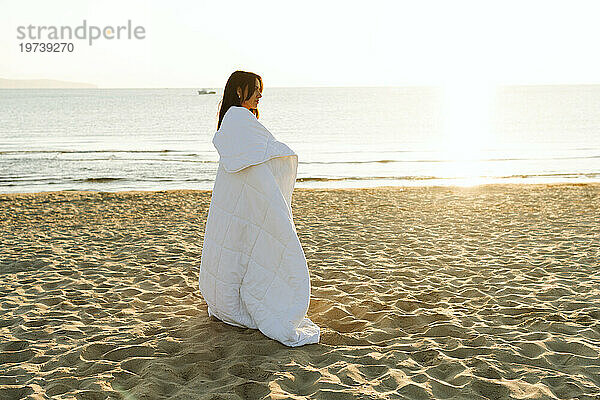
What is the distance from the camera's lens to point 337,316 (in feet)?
16.1

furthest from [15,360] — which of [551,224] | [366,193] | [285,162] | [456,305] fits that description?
[366,193]

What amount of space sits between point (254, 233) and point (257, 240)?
55 millimetres

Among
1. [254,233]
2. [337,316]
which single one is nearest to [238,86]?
[254,233]

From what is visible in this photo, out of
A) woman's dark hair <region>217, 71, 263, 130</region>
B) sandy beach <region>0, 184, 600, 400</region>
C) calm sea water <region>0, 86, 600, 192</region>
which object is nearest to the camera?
sandy beach <region>0, 184, 600, 400</region>

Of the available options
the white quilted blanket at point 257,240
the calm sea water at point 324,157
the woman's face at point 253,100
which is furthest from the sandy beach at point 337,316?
the calm sea water at point 324,157

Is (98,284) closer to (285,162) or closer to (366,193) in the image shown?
(285,162)

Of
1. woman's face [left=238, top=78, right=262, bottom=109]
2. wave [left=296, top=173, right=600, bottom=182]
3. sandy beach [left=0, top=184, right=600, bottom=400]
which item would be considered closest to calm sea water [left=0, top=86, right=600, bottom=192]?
wave [left=296, top=173, right=600, bottom=182]

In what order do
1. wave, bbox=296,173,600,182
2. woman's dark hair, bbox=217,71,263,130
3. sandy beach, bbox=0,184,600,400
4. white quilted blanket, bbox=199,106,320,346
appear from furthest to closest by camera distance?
wave, bbox=296,173,600,182 < woman's dark hair, bbox=217,71,263,130 < white quilted blanket, bbox=199,106,320,346 < sandy beach, bbox=0,184,600,400

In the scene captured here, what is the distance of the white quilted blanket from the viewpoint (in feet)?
13.7

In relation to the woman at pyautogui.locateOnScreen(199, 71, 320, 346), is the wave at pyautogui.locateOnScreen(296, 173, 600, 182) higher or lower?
lower

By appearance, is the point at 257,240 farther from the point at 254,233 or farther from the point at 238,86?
the point at 238,86

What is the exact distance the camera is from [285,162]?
173 inches

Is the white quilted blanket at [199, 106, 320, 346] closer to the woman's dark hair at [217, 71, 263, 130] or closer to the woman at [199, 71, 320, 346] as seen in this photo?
the woman at [199, 71, 320, 346]

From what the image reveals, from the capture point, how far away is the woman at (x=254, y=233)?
13.7ft
